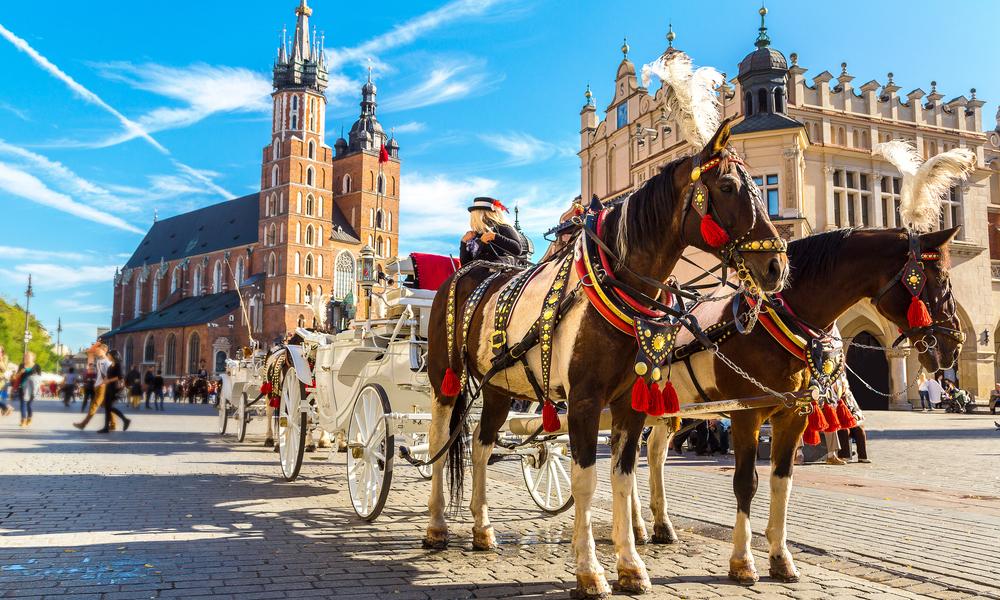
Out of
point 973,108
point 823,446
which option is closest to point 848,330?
point 973,108

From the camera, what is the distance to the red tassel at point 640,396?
3945 millimetres

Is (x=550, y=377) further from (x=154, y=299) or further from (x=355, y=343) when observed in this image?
(x=154, y=299)

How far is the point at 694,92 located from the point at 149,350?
84.3 meters

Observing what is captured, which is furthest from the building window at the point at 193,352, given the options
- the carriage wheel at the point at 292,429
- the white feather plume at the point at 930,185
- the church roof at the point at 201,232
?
the white feather plume at the point at 930,185

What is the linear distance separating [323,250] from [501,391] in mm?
72693

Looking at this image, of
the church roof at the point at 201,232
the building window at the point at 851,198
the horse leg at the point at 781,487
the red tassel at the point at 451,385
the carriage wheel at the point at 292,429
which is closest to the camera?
the horse leg at the point at 781,487

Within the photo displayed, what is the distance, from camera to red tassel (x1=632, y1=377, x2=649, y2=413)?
155 inches

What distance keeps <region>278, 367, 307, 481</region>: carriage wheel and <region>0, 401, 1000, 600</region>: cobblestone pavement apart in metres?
0.25

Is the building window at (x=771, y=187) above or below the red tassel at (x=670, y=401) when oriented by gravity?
above

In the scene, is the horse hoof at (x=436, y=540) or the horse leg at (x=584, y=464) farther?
the horse hoof at (x=436, y=540)

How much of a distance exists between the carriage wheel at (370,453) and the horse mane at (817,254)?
3317mm

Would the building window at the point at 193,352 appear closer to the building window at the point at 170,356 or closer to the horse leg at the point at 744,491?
the building window at the point at 170,356

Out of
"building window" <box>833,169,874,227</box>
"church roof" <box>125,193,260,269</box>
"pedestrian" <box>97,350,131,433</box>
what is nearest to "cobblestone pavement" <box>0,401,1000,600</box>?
"pedestrian" <box>97,350,131,433</box>

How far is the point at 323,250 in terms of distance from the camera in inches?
2977
